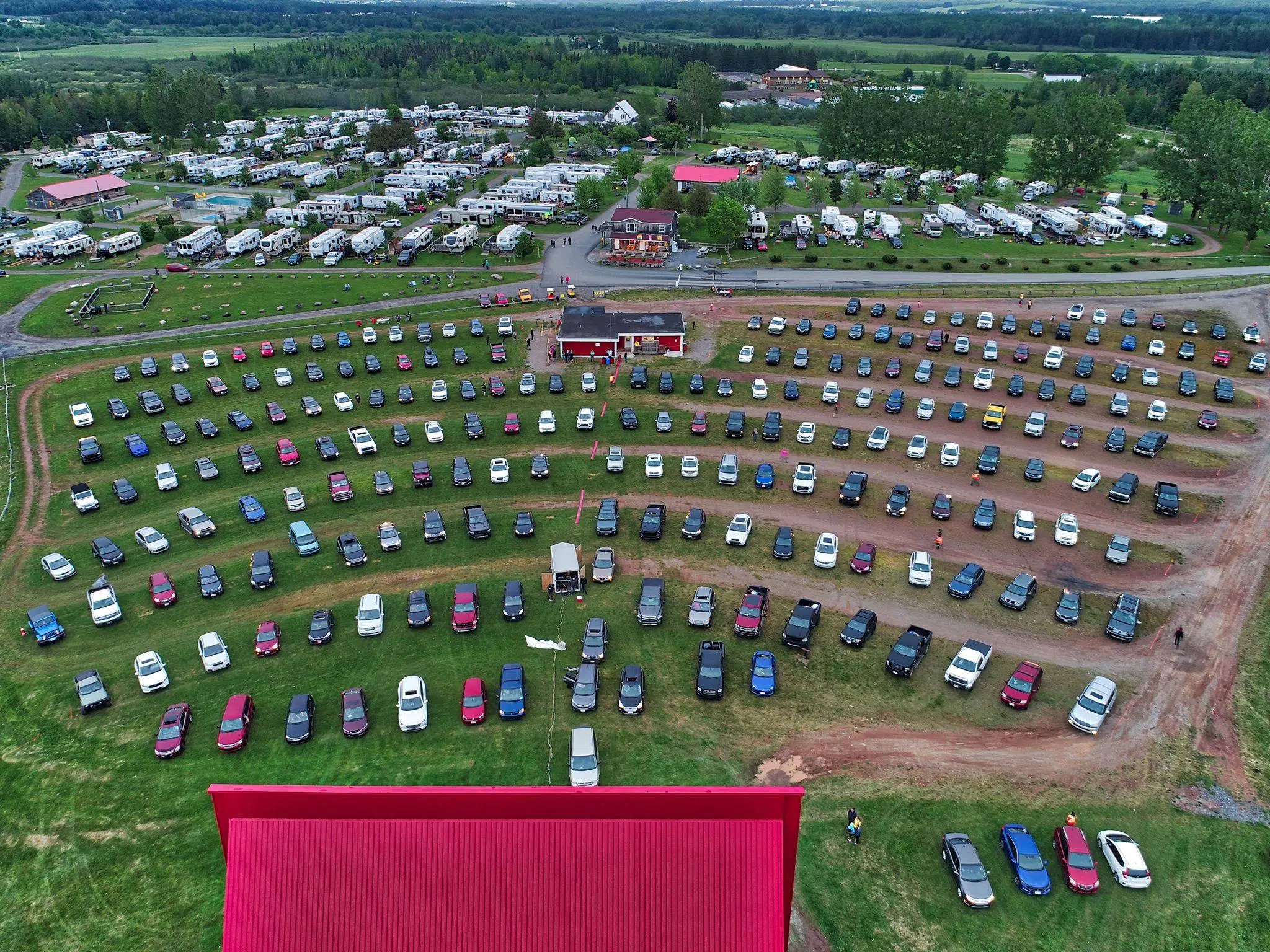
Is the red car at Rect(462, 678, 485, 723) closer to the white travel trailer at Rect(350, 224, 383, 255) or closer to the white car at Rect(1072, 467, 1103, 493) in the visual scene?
the white car at Rect(1072, 467, 1103, 493)

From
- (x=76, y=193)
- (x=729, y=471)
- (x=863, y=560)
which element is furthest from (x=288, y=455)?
(x=76, y=193)

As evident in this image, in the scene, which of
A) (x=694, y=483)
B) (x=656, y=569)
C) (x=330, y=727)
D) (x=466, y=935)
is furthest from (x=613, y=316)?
(x=466, y=935)

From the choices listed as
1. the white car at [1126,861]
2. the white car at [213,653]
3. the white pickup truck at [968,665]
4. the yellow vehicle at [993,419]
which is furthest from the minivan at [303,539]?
Answer: the yellow vehicle at [993,419]

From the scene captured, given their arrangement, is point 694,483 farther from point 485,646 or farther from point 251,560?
point 251,560

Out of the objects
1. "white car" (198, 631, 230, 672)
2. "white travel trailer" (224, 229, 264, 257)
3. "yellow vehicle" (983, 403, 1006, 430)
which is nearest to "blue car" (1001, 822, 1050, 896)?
"white car" (198, 631, 230, 672)

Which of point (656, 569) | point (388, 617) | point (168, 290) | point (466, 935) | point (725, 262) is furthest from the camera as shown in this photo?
point (725, 262)

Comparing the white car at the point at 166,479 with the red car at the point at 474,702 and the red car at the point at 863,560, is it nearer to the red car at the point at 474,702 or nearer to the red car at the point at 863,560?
the red car at the point at 474,702
